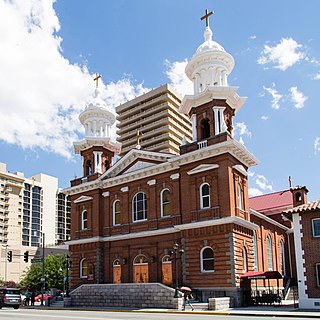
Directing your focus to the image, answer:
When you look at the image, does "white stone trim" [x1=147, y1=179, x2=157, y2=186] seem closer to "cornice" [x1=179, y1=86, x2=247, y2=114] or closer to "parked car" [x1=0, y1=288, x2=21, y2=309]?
"cornice" [x1=179, y1=86, x2=247, y2=114]

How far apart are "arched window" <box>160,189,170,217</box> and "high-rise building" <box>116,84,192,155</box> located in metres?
78.1

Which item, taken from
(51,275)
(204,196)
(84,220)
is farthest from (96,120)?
(51,275)

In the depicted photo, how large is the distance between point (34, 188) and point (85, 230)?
9397 cm

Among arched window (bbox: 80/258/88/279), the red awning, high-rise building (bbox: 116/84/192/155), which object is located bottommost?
the red awning

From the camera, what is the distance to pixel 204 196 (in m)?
34.0

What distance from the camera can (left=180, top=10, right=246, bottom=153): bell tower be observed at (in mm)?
35469

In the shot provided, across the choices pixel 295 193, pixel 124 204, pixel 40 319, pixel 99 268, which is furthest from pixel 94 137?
pixel 40 319

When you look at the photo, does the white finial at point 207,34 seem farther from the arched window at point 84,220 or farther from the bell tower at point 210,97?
the arched window at point 84,220

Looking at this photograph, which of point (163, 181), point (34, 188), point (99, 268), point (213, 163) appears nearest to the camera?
point (213, 163)

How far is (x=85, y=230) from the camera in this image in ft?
140

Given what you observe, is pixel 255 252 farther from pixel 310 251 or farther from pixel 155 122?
pixel 155 122

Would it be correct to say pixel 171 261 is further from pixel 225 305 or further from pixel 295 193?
pixel 295 193

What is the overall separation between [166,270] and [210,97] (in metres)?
13.9

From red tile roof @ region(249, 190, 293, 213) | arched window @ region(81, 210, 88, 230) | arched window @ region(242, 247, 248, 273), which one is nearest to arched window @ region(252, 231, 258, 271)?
arched window @ region(242, 247, 248, 273)
